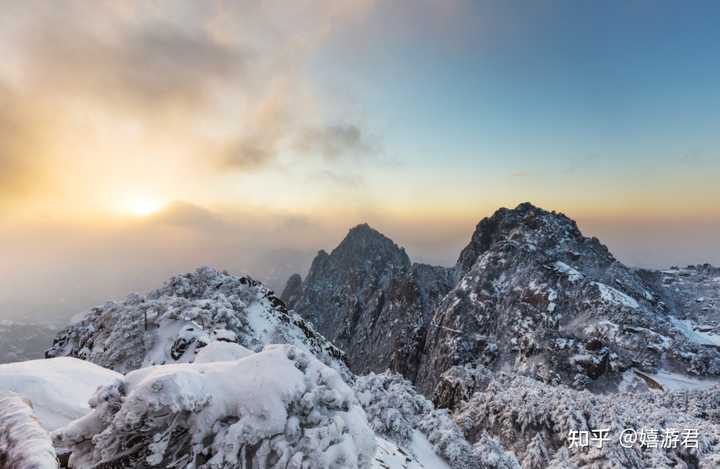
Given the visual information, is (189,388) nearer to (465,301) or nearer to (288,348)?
(288,348)

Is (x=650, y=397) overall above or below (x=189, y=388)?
below

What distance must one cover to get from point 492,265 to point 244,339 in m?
63.0

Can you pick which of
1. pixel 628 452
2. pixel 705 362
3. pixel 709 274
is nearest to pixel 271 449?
pixel 628 452

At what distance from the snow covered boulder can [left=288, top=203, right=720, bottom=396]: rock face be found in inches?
1414

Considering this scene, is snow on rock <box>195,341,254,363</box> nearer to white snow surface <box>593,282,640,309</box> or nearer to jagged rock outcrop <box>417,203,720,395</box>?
jagged rock outcrop <box>417,203,720,395</box>

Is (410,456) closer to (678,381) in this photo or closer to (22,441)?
(22,441)

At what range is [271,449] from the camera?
21.7 ft

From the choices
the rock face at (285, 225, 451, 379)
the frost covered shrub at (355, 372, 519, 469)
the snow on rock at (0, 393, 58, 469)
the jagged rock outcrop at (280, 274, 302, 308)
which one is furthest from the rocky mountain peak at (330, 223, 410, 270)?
Result: the snow on rock at (0, 393, 58, 469)

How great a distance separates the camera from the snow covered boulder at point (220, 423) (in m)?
6.00

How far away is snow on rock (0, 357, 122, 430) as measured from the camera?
7.54 meters

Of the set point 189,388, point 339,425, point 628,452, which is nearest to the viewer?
point 189,388

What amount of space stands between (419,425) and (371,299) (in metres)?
102

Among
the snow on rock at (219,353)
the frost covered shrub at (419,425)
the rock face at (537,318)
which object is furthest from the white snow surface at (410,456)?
the rock face at (537,318)

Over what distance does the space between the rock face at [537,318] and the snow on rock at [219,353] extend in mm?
35137
